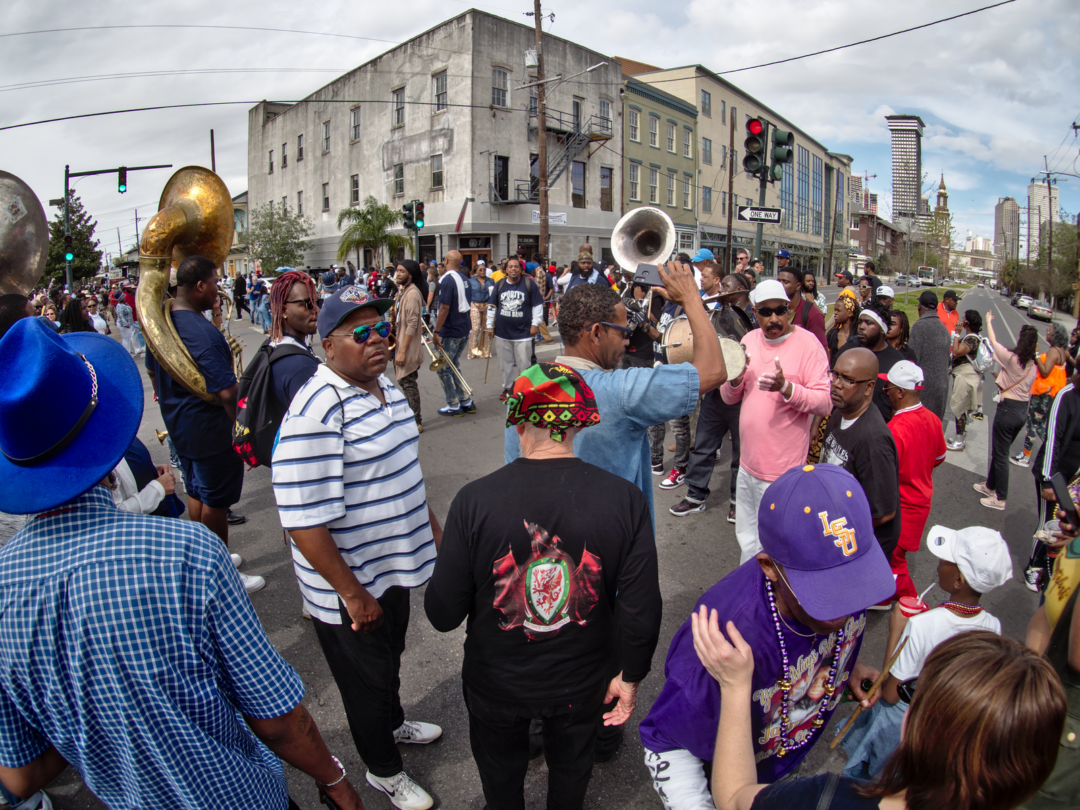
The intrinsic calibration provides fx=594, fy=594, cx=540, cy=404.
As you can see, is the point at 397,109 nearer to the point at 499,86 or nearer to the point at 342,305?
the point at 499,86

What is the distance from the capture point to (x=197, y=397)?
3.69 meters

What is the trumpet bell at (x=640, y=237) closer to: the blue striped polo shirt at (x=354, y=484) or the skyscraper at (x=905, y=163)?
the blue striped polo shirt at (x=354, y=484)

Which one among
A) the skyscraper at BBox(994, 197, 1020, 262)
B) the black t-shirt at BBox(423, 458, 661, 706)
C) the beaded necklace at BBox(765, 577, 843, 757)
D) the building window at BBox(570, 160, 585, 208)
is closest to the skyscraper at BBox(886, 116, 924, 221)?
the skyscraper at BBox(994, 197, 1020, 262)

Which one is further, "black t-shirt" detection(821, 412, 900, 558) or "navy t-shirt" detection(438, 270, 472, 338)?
"navy t-shirt" detection(438, 270, 472, 338)

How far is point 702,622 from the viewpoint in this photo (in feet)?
4.73

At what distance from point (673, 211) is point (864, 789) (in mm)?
38458

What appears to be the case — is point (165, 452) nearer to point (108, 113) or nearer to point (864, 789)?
point (864, 789)

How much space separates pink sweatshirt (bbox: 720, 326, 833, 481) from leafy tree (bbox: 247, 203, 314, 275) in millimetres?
33883

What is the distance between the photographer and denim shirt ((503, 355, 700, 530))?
221cm

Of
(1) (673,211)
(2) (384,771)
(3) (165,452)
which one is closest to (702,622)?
(2) (384,771)

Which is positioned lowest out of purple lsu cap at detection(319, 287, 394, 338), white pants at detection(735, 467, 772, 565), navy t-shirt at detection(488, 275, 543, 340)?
white pants at detection(735, 467, 772, 565)

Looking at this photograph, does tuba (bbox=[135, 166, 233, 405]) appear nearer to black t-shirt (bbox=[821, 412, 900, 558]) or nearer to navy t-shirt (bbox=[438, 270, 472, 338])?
navy t-shirt (bbox=[438, 270, 472, 338])

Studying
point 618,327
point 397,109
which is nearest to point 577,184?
point 397,109

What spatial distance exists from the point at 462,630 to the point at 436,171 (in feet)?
89.9
